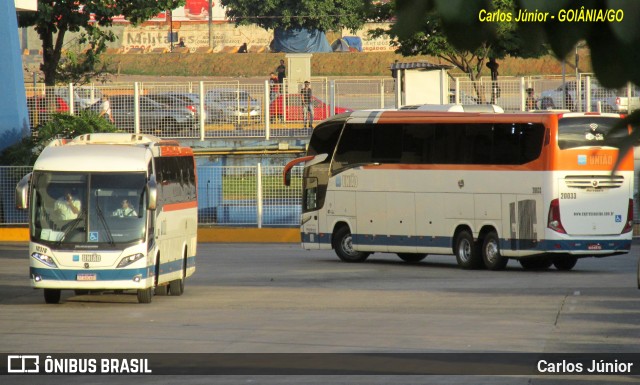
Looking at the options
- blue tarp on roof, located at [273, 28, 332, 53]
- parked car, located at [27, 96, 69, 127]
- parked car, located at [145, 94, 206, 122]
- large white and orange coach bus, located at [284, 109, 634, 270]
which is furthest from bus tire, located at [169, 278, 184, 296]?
blue tarp on roof, located at [273, 28, 332, 53]

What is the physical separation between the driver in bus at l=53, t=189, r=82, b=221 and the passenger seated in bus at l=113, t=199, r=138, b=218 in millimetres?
588

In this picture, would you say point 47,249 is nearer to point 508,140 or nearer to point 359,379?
point 359,379

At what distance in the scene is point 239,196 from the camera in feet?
122

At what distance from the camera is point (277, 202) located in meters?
36.9

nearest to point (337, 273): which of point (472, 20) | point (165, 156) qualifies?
point (165, 156)

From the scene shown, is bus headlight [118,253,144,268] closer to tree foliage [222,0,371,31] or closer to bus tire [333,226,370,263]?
bus tire [333,226,370,263]

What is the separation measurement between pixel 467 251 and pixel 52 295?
423 inches

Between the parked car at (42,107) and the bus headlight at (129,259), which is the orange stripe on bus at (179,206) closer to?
the bus headlight at (129,259)

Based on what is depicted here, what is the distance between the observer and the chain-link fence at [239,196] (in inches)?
1422

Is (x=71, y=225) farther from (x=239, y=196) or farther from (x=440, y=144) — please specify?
(x=239, y=196)

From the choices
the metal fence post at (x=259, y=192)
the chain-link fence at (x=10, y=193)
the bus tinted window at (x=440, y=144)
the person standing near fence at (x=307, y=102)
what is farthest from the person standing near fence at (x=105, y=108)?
the bus tinted window at (x=440, y=144)

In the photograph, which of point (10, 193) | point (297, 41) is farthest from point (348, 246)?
point (297, 41)

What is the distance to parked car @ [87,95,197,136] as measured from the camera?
3934 cm

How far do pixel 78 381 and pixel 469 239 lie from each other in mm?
17257
